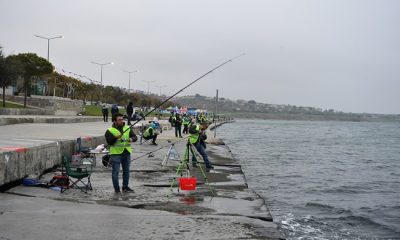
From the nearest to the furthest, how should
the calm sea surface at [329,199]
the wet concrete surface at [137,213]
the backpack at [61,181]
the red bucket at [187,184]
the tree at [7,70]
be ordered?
the wet concrete surface at [137,213] → the backpack at [61,181] → the red bucket at [187,184] → the calm sea surface at [329,199] → the tree at [7,70]

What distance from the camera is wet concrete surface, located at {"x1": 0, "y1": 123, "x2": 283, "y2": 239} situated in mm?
7211

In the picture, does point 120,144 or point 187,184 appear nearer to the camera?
point 120,144

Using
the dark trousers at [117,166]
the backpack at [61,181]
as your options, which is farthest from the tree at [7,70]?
the dark trousers at [117,166]

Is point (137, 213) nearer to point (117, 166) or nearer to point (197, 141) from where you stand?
point (117, 166)

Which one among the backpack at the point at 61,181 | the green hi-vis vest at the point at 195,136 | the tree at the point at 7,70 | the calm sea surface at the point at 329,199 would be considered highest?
the tree at the point at 7,70

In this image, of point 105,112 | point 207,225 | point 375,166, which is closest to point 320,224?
point 207,225

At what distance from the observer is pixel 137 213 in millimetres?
8641

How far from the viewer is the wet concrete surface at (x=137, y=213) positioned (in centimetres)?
721

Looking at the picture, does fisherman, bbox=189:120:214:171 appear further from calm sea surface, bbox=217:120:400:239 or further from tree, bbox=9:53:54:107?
tree, bbox=9:53:54:107

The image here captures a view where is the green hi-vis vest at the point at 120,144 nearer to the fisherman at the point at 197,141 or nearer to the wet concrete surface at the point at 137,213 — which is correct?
the wet concrete surface at the point at 137,213

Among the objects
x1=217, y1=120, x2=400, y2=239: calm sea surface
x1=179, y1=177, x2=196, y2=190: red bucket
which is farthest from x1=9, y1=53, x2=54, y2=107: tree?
x1=179, y1=177, x2=196, y2=190: red bucket

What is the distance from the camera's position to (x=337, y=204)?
15.2 m

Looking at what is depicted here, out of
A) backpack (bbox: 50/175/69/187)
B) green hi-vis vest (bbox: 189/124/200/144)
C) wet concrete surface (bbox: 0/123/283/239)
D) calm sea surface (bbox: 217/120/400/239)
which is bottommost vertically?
calm sea surface (bbox: 217/120/400/239)

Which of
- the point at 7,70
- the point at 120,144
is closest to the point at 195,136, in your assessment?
the point at 120,144
